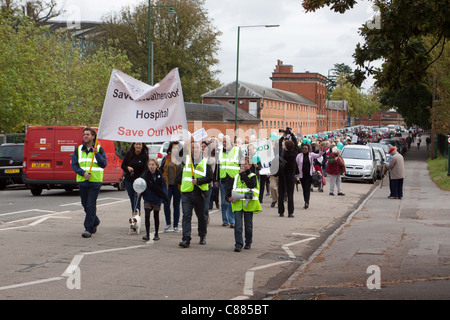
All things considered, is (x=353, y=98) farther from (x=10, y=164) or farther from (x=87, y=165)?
(x=87, y=165)

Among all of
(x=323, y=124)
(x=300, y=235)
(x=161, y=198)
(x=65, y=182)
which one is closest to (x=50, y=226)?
(x=161, y=198)

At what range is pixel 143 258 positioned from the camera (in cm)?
1046

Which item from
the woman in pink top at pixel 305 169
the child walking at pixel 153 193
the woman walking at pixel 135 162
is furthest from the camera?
the woman in pink top at pixel 305 169

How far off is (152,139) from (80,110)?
27.4 meters

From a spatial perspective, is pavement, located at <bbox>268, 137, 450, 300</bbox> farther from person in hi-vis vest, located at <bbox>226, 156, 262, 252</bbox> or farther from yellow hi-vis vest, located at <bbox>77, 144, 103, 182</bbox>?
yellow hi-vis vest, located at <bbox>77, 144, 103, 182</bbox>

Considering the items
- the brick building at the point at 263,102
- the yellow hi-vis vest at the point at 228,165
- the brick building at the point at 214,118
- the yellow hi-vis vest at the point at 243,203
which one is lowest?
the yellow hi-vis vest at the point at 243,203

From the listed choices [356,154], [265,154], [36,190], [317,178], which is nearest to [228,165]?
[265,154]

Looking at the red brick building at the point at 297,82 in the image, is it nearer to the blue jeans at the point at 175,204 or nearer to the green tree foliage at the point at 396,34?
the blue jeans at the point at 175,204

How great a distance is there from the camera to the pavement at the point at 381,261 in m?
8.16

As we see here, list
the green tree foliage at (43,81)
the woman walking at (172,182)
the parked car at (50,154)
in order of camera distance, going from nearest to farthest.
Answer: the woman walking at (172,182) < the parked car at (50,154) < the green tree foliage at (43,81)

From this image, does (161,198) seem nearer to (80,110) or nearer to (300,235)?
(300,235)

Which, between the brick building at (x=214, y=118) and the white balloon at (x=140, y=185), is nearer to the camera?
the white balloon at (x=140, y=185)

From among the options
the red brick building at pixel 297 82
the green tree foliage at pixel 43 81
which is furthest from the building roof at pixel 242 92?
the green tree foliage at pixel 43 81

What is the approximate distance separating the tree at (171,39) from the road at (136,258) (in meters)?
49.3
